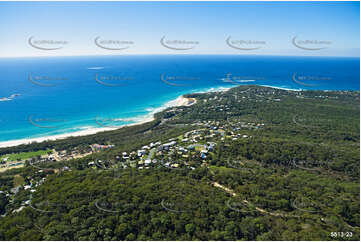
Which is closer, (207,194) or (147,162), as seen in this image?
(207,194)

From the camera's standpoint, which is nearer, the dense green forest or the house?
the dense green forest

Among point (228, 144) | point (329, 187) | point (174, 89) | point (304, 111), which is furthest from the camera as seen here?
point (174, 89)

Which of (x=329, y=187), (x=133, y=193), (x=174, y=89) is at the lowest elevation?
(x=329, y=187)

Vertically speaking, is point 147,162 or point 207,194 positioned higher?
point 207,194

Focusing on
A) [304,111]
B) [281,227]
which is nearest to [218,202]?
[281,227]

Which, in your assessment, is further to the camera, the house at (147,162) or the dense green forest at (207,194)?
the house at (147,162)

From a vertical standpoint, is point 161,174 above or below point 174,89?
below

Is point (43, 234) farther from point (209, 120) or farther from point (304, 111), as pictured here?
point (304, 111)

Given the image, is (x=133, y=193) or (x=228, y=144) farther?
(x=228, y=144)
